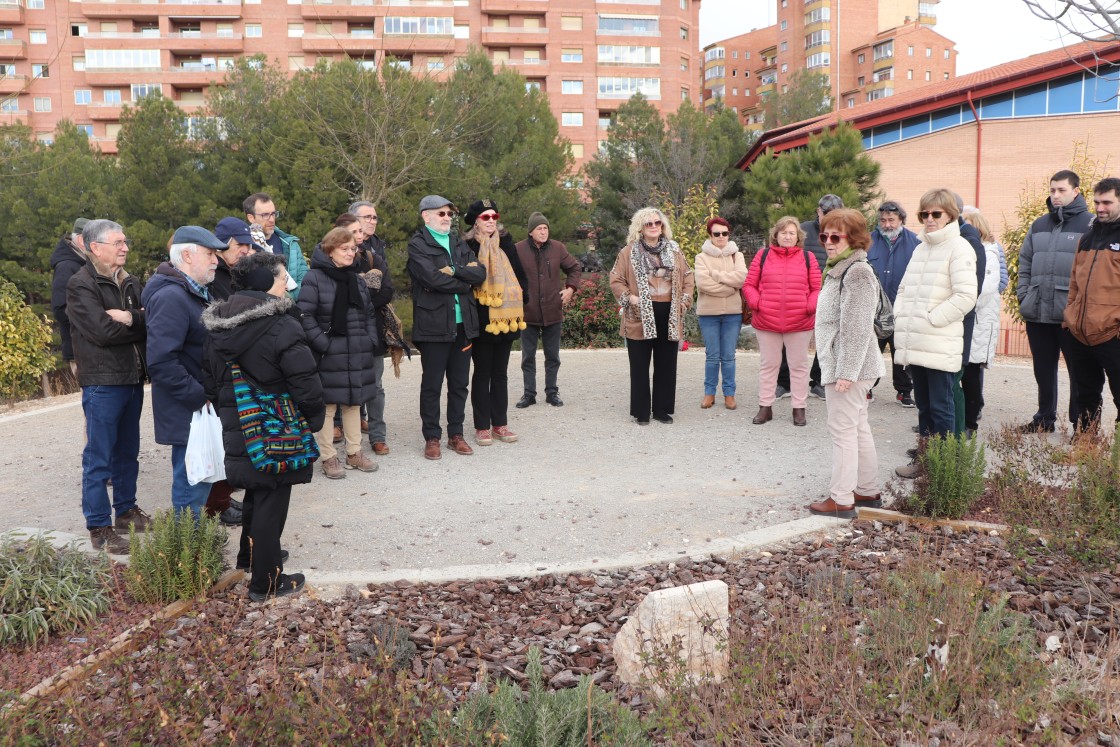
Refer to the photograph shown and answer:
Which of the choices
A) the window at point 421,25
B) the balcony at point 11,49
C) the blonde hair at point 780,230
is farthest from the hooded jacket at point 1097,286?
the balcony at point 11,49

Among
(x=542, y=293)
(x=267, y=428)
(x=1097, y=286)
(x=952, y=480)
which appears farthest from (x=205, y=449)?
(x=1097, y=286)

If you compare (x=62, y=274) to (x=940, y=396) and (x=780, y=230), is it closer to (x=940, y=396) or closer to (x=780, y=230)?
(x=780, y=230)

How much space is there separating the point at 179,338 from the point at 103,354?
61 centimetres

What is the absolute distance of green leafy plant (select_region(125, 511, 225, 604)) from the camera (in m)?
4.25

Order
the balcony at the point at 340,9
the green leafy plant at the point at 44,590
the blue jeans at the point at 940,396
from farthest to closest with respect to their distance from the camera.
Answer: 1. the balcony at the point at 340,9
2. the blue jeans at the point at 940,396
3. the green leafy plant at the point at 44,590

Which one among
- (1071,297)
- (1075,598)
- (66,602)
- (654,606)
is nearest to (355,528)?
(66,602)

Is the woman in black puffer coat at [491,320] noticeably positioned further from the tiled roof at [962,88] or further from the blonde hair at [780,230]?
the tiled roof at [962,88]

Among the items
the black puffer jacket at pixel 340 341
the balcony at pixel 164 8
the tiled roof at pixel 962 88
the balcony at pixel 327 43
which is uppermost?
the balcony at pixel 164 8

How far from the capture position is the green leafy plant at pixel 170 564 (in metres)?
4.25

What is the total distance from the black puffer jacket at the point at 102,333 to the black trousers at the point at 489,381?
116 inches

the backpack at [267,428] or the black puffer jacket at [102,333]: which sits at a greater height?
the black puffer jacket at [102,333]

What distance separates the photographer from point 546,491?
6.38m

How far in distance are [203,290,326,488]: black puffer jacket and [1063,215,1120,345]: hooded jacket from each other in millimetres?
5723

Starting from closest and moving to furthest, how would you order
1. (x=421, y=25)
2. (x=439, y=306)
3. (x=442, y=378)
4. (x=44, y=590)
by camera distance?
1. (x=44, y=590)
2. (x=439, y=306)
3. (x=442, y=378)
4. (x=421, y=25)
